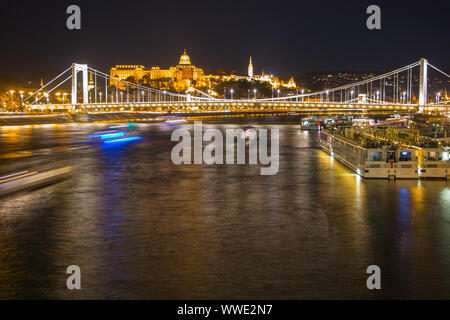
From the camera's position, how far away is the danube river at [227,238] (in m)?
6.62

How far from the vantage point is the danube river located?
662 centimetres

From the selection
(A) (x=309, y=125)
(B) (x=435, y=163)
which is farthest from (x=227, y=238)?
(A) (x=309, y=125)

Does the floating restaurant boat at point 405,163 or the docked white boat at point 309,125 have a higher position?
the docked white boat at point 309,125

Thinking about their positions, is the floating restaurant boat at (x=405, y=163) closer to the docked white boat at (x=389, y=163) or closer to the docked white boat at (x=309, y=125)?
the docked white boat at (x=389, y=163)

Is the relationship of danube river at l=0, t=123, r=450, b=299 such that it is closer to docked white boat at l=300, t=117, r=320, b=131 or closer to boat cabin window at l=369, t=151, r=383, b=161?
boat cabin window at l=369, t=151, r=383, b=161

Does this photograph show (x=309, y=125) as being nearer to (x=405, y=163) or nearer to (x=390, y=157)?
(x=390, y=157)

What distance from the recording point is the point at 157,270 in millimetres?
7223

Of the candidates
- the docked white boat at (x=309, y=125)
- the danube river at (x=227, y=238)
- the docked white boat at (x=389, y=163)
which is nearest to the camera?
the danube river at (x=227, y=238)

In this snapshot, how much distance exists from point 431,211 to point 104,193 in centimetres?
757

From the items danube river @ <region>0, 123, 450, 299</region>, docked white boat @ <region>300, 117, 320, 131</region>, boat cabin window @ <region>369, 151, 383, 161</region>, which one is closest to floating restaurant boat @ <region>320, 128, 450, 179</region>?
boat cabin window @ <region>369, 151, 383, 161</region>

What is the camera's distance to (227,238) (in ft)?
29.6

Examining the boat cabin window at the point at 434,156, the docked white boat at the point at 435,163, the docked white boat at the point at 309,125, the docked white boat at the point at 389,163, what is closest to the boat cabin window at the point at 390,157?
the docked white boat at the point at 389,163

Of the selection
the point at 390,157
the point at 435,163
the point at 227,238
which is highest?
the point at 390,157
